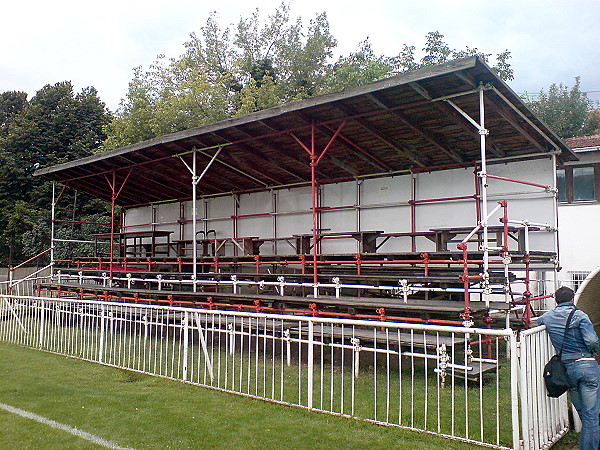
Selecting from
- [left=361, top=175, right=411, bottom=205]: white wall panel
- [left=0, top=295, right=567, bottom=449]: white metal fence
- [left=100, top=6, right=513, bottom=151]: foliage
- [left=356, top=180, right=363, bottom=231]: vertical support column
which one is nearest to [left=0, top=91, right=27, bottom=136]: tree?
[left=100, top=6, right=513, bottom=151]: foliage

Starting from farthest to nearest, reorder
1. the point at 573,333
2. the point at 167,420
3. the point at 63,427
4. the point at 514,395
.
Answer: the point at 167,420 → the point at 63,427 → the point at 573,333 → the point at 514,395

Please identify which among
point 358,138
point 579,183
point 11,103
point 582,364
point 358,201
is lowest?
point 582,364

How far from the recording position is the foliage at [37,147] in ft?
108

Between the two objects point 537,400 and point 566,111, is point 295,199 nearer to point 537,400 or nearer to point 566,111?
point 537,400

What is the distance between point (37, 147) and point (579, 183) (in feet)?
106

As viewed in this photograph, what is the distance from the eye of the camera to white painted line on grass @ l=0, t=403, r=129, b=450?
5.19 meters

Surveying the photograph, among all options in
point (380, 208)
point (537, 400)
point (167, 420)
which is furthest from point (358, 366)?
point (380, 208)

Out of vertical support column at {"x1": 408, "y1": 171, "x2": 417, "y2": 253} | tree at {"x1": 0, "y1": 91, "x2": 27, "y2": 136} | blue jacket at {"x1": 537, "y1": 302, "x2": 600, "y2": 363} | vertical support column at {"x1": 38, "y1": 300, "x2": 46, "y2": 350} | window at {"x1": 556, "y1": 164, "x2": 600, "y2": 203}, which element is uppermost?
tree at {"x1": 0, "y1": 91, "x2": 27, "y2": 136}

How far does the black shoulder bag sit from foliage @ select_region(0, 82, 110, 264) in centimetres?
3030

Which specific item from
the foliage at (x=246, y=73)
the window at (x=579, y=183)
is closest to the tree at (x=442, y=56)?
the foliage at (x=246, y=73)

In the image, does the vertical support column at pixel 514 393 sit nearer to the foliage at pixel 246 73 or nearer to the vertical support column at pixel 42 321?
the vertical support column at pixel 42 321

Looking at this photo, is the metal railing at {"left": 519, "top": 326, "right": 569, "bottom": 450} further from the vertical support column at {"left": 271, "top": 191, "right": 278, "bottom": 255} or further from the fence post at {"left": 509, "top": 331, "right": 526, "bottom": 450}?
the vertical support column at {"left": 271, "top": 191, "right": 278, "bottom": 255}

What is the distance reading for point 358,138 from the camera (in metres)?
11.7

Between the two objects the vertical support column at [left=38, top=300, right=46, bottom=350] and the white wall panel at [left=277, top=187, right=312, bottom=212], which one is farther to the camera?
the white wall panel at [left=277, top=187, right=312, bottom=212]
